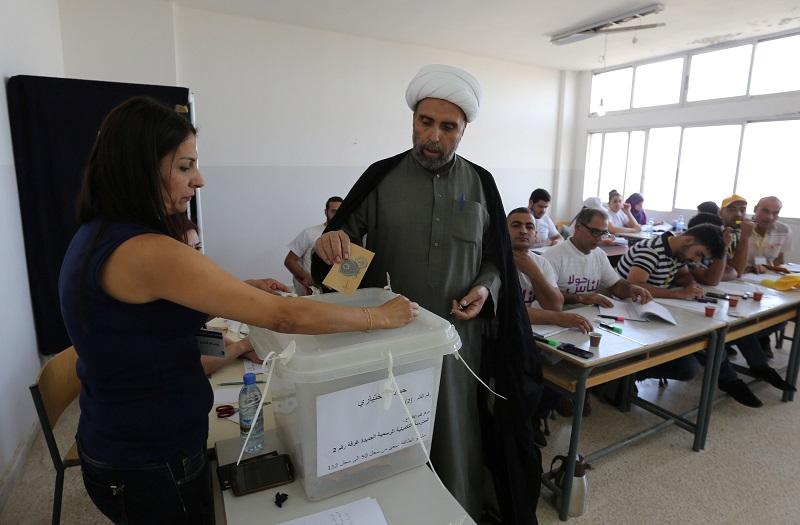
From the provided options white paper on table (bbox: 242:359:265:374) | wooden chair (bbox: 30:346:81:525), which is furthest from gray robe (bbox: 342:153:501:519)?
wooden chair (bbox: 30:346:81:525)

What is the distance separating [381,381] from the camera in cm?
88

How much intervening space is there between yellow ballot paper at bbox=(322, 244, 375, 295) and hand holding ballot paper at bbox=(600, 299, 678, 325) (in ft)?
6.14

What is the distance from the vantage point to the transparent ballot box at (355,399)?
2.72 ft

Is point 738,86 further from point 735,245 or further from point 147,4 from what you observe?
point 147,4

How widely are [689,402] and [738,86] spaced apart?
16.9ft

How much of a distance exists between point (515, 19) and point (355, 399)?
546cm

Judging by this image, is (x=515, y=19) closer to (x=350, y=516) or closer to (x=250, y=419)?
(x=250, y=419)

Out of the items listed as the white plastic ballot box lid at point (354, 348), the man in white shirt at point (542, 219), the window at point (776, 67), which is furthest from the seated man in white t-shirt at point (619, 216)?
the white plastic ballot box lid at point (354, 348)

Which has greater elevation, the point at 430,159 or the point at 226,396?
the point at 430,159

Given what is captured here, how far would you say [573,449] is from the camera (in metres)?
1.96

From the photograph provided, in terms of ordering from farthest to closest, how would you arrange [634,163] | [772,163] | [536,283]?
[634,163]
[772,163]
[536,283]

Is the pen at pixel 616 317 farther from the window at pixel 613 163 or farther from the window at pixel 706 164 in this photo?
the window at pixel 613 163

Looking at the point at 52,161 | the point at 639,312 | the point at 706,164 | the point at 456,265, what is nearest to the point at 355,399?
the point at 456,265

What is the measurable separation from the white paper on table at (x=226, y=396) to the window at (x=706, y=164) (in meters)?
7.22
